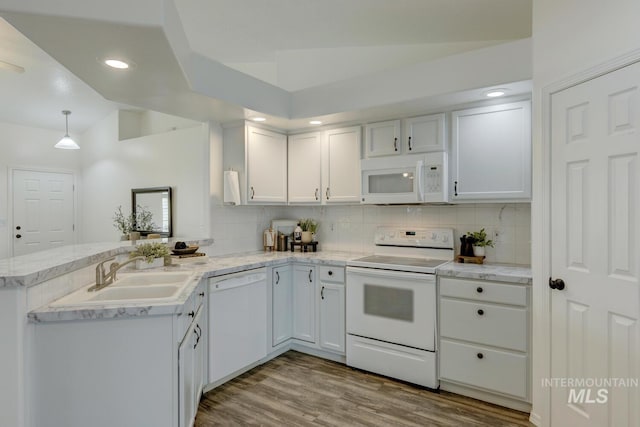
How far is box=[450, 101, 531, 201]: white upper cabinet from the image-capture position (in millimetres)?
2594

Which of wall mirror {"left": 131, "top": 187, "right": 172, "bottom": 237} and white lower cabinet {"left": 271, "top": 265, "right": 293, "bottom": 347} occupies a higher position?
wall mirror {"left": 131, "top": 187, "right": 172, "bottom": 237}

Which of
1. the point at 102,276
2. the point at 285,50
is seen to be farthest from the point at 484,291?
the point at 285,50

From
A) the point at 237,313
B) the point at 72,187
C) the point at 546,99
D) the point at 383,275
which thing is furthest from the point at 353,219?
the point at 72,187

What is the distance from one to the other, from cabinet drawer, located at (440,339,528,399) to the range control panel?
88 centimetres

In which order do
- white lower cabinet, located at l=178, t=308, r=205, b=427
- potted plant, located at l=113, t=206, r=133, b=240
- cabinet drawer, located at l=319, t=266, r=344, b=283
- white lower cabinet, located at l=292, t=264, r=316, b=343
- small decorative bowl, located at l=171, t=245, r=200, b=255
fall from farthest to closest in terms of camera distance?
1. potted plant, located at l=113, t=206, r=133, b=240
2. white lower cabinet, located at l=292, t=264, r=316, b=343
3. cabinet drawer, located at l=319, t=266, r=344, b=283
4. small decorative bowl, located at l=171, t=245, r=200, b=255
5. white lower cabinet, located at l=178, t=308, r=205, b=427

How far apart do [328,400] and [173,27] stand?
100 inches

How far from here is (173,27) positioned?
1863mm

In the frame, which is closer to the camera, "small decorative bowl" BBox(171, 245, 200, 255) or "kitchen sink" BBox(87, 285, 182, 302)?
"kitchen sink" BBox(87, 285, 182, 302)

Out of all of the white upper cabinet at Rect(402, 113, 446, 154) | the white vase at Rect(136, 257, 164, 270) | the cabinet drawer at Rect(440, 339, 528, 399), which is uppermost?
the white upper cabinet at Rect(402, 113, 446, 154)

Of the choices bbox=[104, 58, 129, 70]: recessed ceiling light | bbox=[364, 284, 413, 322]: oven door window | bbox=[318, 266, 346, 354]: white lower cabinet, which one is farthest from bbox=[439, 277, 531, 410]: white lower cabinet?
bbox=[104, 58, 129, 70]: recessed ceiling light

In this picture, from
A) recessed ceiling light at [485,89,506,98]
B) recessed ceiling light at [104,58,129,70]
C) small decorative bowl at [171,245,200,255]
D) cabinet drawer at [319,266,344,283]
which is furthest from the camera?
cabinet drawer at [319,266,344,283]

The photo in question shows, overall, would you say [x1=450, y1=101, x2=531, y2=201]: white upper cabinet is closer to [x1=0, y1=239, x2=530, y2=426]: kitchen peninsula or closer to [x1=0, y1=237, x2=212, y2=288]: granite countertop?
[x1=0, y1=239, x2=530, y2=426]: kitchen peninsula

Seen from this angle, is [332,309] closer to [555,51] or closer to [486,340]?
[486,340]

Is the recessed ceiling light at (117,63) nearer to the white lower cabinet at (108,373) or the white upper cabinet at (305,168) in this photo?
the white lower cabinet at (108,373)
